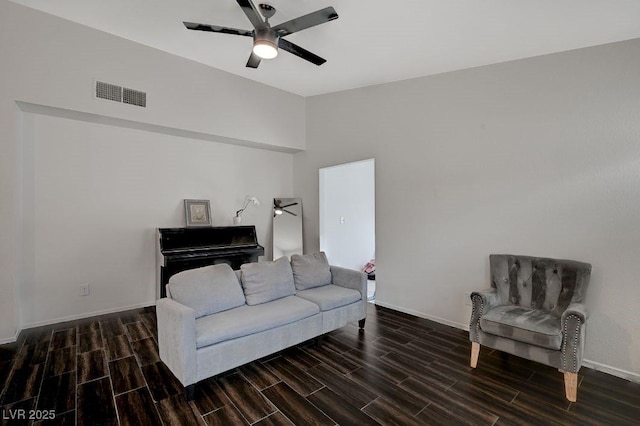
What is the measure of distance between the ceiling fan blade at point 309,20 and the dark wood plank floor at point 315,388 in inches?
110

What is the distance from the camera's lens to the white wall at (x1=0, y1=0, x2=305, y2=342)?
291 centimetres

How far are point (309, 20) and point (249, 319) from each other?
2411 millimetres

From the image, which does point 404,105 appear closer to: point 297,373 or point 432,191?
point 432,191

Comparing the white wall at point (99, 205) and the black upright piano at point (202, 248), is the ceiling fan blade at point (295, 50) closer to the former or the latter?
the white wall at point (99, 205)

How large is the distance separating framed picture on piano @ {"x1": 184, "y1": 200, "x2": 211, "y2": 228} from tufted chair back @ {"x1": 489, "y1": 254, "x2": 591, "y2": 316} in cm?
379

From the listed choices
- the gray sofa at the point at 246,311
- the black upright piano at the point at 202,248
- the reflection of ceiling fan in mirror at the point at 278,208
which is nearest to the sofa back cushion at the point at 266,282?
the gray sofa at the point at 246,311

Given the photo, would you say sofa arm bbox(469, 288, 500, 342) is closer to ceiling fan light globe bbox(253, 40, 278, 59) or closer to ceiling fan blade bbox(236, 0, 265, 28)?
ceiling fan light globe bbox(253, 40, 278, 59)

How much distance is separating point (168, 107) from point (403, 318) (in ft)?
13.2

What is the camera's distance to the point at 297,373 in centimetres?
246

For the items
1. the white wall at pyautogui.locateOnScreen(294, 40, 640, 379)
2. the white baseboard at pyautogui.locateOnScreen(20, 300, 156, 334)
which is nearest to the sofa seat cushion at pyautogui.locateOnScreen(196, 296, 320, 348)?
the white wall at pyautogui.locateOnScreen(294, 40, 640, 379)

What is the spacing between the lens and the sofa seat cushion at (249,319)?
7.25 ft

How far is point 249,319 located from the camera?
2434 millimetres

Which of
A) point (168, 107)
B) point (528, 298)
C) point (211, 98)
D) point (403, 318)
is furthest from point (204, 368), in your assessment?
point (211, 98)

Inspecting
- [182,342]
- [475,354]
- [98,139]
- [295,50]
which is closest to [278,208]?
[98,139]
